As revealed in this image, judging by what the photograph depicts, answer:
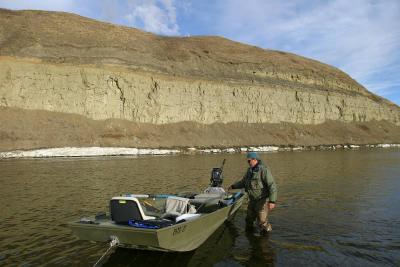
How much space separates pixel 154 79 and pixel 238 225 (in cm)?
5302


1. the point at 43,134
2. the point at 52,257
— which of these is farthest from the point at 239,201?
the point at 43,134

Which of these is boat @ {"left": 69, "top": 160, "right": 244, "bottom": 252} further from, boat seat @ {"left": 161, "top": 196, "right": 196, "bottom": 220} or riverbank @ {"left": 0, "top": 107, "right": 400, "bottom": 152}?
riverbank @ {"left": 0, "top": 107, "right": 400, "bottom": 152}

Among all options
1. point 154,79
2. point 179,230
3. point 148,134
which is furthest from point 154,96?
point 179,230

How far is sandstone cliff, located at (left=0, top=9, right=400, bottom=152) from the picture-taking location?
5475cm

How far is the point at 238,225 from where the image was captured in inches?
499

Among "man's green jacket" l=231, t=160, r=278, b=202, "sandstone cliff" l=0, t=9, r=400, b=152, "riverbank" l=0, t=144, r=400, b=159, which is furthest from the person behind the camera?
"sandstone cliff" l=0, t=9, r=400, b=152

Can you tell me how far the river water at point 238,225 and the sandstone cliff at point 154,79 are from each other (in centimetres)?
3011

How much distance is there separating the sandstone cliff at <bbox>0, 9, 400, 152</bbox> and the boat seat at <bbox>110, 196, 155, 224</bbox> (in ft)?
134

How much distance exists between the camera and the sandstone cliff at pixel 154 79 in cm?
5475

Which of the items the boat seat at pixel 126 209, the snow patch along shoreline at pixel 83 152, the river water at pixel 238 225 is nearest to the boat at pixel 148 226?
the boat seat at pixel 126 209

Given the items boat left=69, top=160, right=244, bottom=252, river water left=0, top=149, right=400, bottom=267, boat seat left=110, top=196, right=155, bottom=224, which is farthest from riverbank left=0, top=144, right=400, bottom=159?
boat seat left=110, top=196, right=155, bottom=224

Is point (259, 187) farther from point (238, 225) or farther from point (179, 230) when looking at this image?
point (179, 230)

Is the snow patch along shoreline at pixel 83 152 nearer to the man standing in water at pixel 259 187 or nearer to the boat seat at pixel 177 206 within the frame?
the boat seat at pixel 177 206

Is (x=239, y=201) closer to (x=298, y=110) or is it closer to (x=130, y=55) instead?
(x=130, y=55)
